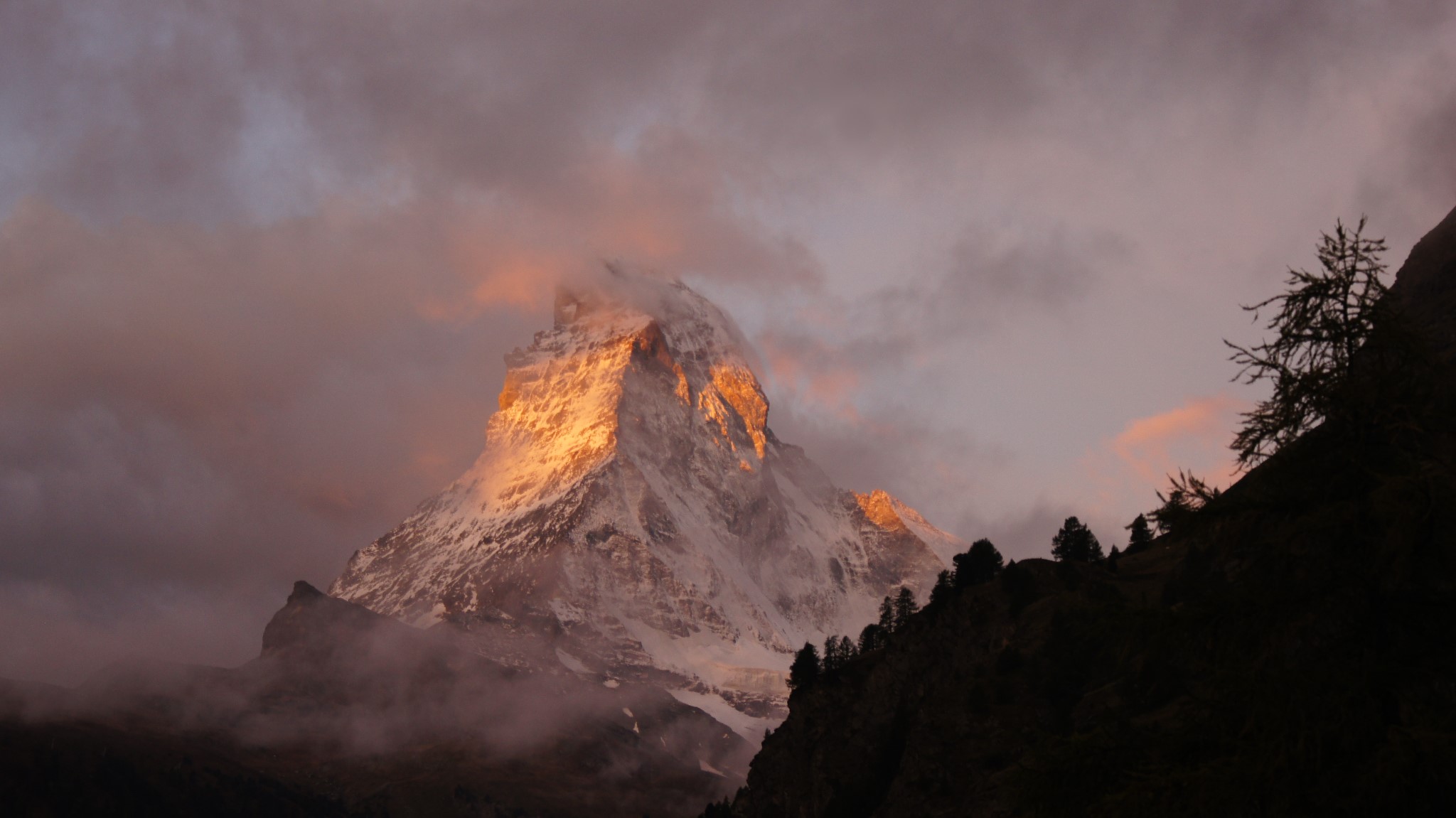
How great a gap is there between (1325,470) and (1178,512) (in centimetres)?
192

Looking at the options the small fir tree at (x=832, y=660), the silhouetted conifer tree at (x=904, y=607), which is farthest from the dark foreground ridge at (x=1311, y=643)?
the silhouetted conifer tree at (x=904, y=607)

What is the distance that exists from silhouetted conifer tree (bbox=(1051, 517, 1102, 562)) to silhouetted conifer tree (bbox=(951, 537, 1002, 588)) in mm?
5367

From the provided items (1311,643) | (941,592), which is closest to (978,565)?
(941,592)

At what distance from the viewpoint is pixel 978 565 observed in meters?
116

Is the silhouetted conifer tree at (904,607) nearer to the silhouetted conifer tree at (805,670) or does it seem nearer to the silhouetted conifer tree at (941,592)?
the silhouetted conifer tree at (941,592)

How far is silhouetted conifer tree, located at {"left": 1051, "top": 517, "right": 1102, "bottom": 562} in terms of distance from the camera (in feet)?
372

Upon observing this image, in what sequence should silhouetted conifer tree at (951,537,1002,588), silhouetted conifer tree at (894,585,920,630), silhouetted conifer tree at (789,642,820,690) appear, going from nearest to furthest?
silhouetted conifer tree at (951,537,1002,588)
silhouetted conifer tree at (789,642,820,690)
silhouetted conifer tree at (894,585,920,630)

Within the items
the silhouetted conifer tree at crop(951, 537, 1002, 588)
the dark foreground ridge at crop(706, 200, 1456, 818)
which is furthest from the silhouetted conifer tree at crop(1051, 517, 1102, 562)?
the dark foreground ridge at crop(706, 200, 1456, 818)

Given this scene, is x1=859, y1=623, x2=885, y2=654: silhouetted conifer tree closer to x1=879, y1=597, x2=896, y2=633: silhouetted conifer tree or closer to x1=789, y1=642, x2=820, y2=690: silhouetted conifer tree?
x1=879, y1=597, x2=896, y2=633: silhouetted conifer tree

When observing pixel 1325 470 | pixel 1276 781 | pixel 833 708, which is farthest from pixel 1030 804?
pixel 833 708

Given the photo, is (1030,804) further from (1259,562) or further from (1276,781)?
(1259,562)

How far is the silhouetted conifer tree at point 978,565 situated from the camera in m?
115

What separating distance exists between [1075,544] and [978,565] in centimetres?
861

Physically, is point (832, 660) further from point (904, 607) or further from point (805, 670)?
point (904, 607)
